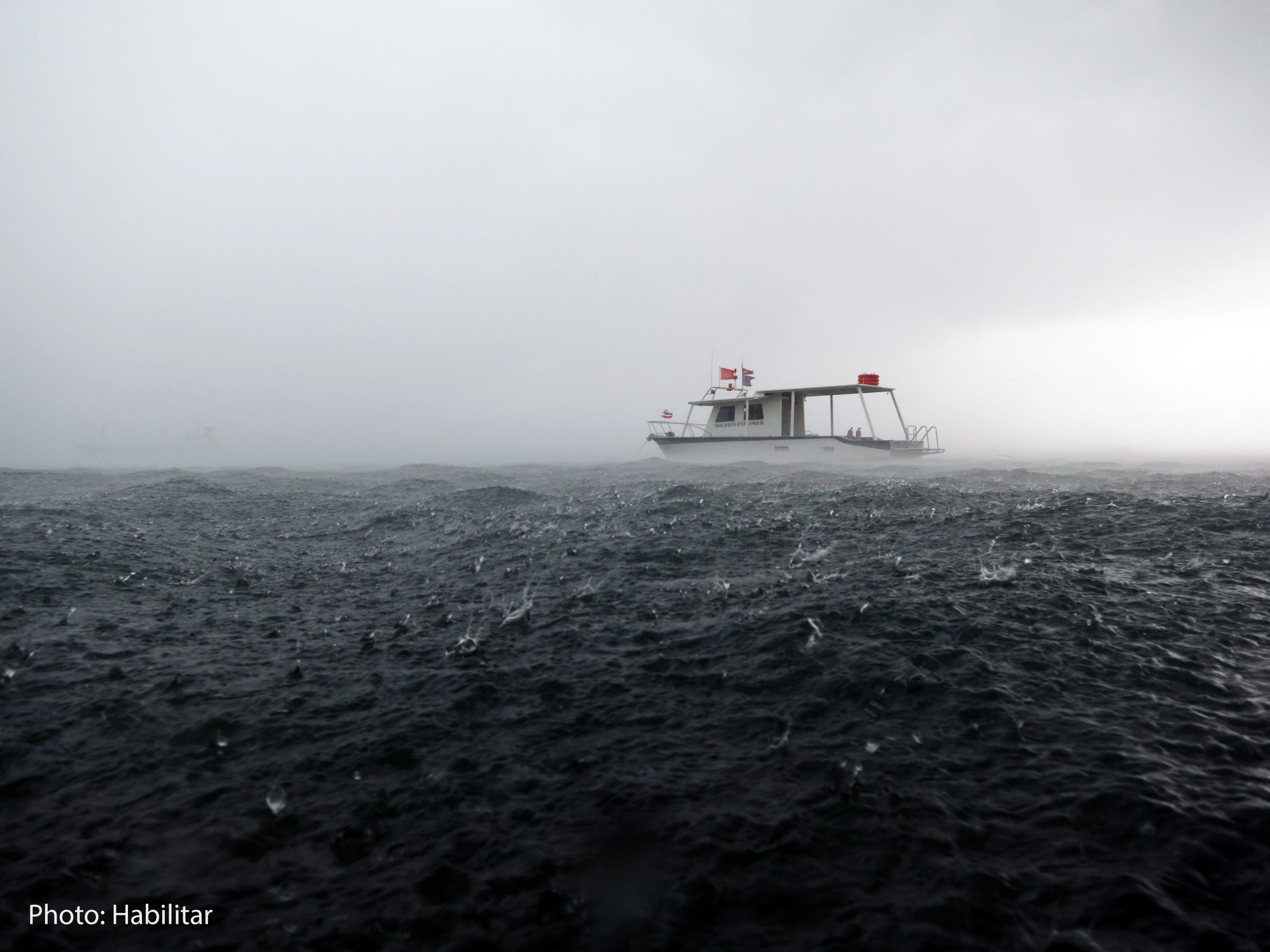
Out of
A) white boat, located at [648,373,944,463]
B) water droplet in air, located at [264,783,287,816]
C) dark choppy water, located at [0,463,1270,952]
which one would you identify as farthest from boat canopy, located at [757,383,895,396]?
water droplet in air, located at [264,783,287,816]

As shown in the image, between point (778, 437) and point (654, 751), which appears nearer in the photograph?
point (654, 751)

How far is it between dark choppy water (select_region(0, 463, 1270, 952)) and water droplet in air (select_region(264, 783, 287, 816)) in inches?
2.7

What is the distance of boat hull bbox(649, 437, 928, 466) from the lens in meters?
58.7

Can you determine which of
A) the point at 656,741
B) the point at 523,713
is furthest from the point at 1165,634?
the point at 523,713

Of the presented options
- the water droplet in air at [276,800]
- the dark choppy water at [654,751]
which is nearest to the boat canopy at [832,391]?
the dark choppy water at [654,751]

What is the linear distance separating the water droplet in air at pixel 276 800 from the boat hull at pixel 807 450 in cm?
5647

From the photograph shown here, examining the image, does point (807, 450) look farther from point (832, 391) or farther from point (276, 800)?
Answer: point (276, 800)

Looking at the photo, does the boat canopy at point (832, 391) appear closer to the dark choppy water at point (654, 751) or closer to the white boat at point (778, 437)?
the white boat at point (778, 437)

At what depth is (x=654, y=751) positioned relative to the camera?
7.19 meters

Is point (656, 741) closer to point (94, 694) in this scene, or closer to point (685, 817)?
point (685, 817)

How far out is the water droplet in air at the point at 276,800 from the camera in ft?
20.1

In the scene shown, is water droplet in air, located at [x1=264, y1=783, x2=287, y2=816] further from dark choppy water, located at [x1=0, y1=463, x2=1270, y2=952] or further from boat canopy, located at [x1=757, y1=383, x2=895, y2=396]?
boat canopy, located at [x1=757, y1=383, x2=895, y2=396]

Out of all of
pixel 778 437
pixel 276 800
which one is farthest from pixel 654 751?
pixel 778 437

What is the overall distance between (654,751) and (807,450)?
54990 mm
